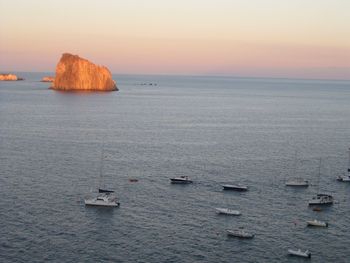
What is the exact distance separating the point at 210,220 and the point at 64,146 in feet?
194

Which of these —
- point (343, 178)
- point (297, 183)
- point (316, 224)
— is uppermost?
point (343, 178)

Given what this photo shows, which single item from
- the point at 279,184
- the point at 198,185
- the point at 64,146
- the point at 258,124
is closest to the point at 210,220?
the point at 198,185

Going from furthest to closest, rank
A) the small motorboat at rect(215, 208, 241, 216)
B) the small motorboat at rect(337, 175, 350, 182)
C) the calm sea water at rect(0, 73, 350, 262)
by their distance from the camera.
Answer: the small motorboat at rect(337, 175, 350, 182) → the small motorboat at rect(215, 208, 241, 216) → the calm sea water at rect(0, 73, 350, 262)

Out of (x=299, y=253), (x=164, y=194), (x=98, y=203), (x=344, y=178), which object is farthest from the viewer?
(x=344, y=178)

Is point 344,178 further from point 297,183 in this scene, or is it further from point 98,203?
point 98,203

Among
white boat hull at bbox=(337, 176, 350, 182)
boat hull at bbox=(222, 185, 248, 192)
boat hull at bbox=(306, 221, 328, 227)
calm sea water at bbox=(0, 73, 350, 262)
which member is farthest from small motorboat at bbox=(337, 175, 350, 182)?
boat hull at bbox=(306, 221, 328, 227)

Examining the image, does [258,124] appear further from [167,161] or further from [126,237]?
[126,237]

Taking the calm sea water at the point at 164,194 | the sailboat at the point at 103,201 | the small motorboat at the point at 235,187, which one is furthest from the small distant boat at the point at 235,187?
the sailboat at the point at 103,201

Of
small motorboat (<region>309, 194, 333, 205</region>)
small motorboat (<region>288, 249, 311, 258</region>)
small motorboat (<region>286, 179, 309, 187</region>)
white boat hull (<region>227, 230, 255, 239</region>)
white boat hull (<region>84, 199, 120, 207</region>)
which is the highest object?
small motorboat (<region>286, 179, 309, 187</region>)

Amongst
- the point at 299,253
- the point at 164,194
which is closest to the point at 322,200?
the point at 299,253

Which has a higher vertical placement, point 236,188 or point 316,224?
point 236,188

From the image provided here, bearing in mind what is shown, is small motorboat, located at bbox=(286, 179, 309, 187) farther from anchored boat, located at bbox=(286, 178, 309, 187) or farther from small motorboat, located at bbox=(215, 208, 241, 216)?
small motorboat, located at bbox=(215, 208, 241, 216)

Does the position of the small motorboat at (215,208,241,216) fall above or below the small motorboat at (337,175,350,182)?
below

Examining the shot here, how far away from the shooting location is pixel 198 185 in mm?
92688
